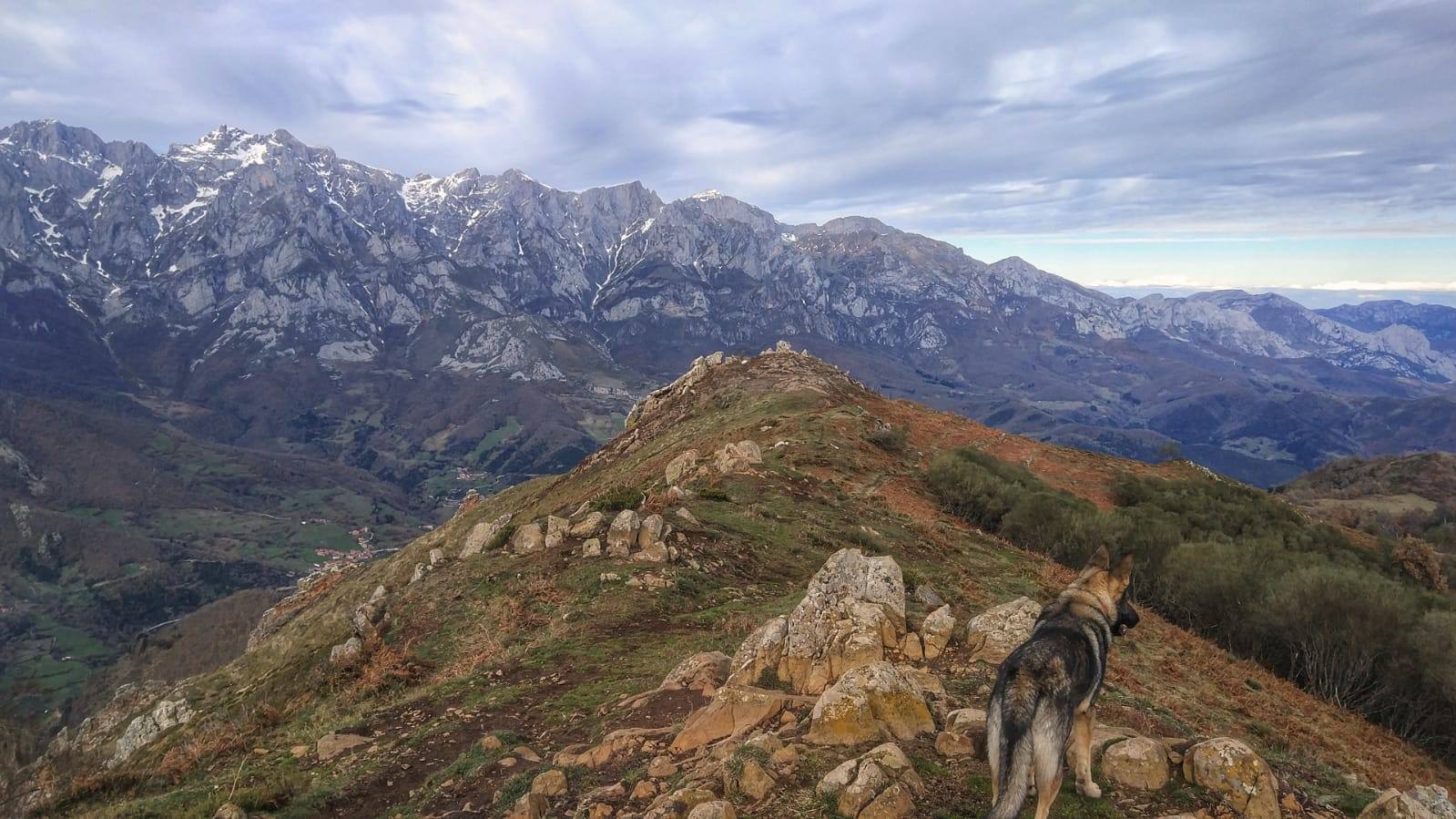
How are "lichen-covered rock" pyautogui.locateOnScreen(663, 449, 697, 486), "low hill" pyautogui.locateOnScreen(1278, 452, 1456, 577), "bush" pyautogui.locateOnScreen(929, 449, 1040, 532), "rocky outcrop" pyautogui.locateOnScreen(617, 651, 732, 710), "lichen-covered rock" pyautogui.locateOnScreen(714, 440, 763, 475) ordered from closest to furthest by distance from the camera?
"rocky outcrop" pyautogui.locateOnScreen(617, 651, 732, 710) < "lichen-covered rock" pyautogui.locateOnScreen(714, 440, 763, 475) < "lichen-covered rock" pyautogui.locateOnScreen(663, 449, 697, 486) < "bush" pyautogui.locateOnScreen(929, 449, 1040, 532) < "low hill" pyautogui.locateOnScreen(1278, 452, 1456, 577)

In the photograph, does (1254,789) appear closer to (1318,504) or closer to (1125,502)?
(1125,502)

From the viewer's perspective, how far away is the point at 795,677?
13.1 meters

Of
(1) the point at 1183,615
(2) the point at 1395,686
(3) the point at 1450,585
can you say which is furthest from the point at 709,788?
(3) the point at 1450,585

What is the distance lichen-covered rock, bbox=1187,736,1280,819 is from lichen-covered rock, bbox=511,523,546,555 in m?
20.8

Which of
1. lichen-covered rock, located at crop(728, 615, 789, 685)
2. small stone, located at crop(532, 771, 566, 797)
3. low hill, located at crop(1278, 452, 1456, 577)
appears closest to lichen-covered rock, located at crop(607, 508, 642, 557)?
lichen-covered rock, located at crop(728, 615, 789, 685)

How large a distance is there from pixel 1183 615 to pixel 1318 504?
87.5 metres

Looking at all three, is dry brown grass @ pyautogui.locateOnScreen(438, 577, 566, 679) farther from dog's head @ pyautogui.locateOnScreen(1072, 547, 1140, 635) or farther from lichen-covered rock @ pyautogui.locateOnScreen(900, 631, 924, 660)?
dog's head @ pyautogui.locateOnScreen(1072, 547, 1140, 635)

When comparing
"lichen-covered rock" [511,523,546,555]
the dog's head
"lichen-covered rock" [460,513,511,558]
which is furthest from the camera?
"lichen-covered rock" [460,513,511,558]

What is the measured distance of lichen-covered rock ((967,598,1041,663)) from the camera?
14.0 meters

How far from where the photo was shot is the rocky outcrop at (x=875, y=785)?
307 inches

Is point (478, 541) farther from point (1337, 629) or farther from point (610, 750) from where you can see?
point (1337, 629)

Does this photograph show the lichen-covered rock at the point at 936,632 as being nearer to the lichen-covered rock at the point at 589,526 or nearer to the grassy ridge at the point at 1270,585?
the grassy ridge at the point at 1270,585

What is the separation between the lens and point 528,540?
25.2 m

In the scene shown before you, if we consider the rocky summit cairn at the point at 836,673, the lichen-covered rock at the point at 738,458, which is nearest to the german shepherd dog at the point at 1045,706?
the rocky summit cairn at the point at 836,673
